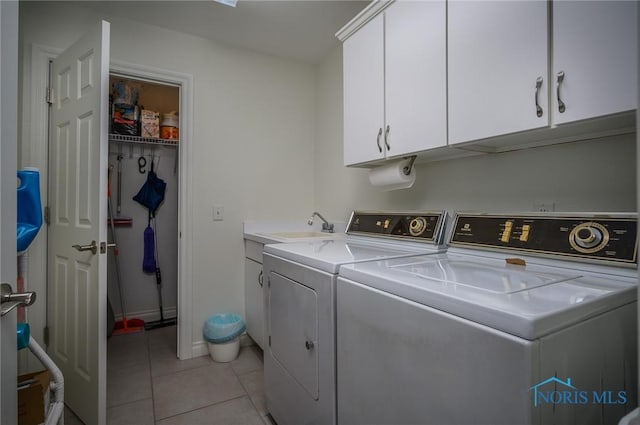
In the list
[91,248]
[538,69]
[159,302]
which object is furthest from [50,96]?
[538,69]

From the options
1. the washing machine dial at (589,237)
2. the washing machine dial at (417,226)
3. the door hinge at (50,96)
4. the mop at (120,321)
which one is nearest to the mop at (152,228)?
the mop at (120,321)

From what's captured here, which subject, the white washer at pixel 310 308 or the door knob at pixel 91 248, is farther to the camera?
the door knob at pixel 91 248

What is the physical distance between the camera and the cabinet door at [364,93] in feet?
5.54

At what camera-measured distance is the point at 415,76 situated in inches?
58.2

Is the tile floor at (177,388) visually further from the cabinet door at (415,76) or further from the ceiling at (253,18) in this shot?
the ceiling at (253,18)

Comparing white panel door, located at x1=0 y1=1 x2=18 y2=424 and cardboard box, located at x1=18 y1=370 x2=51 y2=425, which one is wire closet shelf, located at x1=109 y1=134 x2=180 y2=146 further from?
white panel door, located at x1=0 y1=1 x2=18 y2=424

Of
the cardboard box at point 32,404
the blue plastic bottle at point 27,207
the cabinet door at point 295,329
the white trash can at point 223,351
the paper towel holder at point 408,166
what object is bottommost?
the white trash can at point 223,351

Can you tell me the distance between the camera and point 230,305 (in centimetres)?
256

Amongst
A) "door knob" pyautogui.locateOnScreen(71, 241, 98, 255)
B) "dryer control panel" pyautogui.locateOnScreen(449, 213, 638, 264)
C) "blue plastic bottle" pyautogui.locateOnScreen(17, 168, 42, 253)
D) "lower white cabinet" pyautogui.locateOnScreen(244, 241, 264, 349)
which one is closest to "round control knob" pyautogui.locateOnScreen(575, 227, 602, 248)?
"dryer control panel" pyautogui.locateOnScreen(449, 213, 638, 264)

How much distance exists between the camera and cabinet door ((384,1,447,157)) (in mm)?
1370

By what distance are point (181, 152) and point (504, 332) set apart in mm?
2393

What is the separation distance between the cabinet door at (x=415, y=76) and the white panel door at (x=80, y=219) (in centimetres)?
146

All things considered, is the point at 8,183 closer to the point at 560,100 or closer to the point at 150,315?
the point at 560,100

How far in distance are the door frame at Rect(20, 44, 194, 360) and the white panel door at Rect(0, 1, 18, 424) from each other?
1565 millimetres
